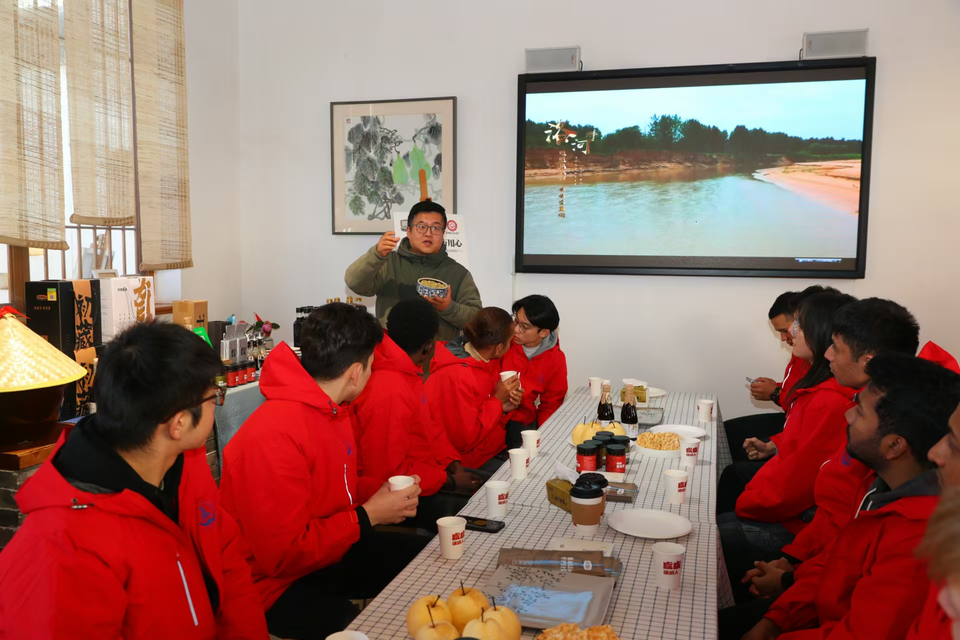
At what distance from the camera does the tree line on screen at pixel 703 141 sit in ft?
14.8

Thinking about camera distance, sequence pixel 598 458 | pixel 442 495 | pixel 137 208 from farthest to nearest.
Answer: pixel 137 208
pixel 442 495
pixel 598 458

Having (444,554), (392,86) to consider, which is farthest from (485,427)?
(392,86)

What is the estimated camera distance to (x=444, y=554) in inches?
68.4

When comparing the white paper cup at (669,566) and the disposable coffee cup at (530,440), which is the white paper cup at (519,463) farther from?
the white paper cup at (669,566)

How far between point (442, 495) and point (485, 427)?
52 cm

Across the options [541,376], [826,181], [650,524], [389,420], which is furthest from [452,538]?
[826,181]

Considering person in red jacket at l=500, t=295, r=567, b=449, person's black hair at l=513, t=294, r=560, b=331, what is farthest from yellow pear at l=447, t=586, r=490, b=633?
person's black hair at l=513, t=294, r=560, b=331

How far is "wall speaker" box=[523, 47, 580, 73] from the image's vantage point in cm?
479

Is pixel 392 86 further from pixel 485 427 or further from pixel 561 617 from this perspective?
pixel 561 617

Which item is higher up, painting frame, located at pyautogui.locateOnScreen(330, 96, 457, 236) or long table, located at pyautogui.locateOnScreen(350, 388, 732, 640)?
painting frame, located at pyautogui.locateOnScreen(330, 96, 457, 236)

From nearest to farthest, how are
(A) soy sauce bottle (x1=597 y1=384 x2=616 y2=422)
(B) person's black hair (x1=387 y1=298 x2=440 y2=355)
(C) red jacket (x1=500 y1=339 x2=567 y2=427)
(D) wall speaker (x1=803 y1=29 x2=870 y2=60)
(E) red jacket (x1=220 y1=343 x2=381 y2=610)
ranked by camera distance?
(E) red jacket (x1=220 y1=343 x2=381 y2=610) → (B) person's black hair (x1=387 y1=298 x2=440 y2=355) → (A) soy sauce bottle (x1=597 y1=384 x2=616 y2=422) → (C) red jacket (x1=500 y1=339 x2=567 y2=427) → (D) wall speaker (x1=803 y1=29 x2=870 y2=60)

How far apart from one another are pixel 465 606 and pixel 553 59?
4202mm

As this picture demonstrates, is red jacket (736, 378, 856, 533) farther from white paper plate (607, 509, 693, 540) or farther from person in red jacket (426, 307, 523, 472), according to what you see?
person in red jacket (426, 307, 523, 472)

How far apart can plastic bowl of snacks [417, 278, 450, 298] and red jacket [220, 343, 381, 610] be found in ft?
6.26
